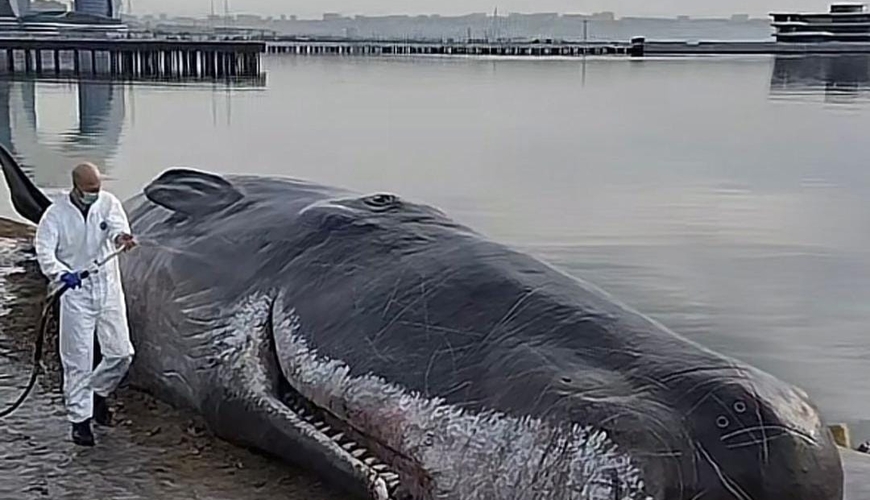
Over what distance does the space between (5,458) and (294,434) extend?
2.32 metres

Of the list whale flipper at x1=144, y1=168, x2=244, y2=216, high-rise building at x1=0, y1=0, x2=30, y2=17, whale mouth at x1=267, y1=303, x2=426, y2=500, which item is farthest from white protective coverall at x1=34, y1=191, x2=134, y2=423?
high-rise building at x1=0, y1=0, x2=30, y2=17

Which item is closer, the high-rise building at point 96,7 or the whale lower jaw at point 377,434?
the whale lower jaw at point 377,434

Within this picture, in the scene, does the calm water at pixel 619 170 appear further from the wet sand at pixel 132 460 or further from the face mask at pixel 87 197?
the face mask at pixel 87 197

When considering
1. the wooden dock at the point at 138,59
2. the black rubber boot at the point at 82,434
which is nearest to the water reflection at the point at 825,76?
the wooden dock at the point at 138,59

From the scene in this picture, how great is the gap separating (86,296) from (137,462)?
111 cm

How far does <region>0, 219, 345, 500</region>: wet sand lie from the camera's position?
288 inches

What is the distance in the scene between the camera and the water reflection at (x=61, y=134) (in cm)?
3500

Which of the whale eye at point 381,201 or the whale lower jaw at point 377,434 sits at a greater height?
the whale eye at point 381,201

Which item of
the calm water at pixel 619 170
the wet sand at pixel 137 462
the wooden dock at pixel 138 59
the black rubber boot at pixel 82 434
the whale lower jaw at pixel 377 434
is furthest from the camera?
the wooden dock at pixel 138 59

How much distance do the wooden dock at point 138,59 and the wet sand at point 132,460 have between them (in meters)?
98.4

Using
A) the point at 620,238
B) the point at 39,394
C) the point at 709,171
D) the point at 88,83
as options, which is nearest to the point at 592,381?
the point at 39,394

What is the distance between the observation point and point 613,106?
7344 centimetres

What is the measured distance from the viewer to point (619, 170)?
3622cm

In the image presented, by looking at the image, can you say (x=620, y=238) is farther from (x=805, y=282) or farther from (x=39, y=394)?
(x=39, y=394)
